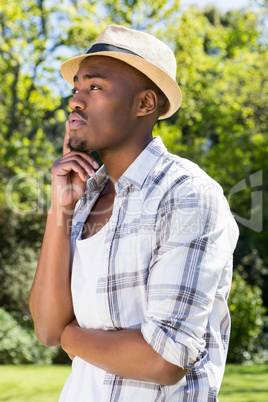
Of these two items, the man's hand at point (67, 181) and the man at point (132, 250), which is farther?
the man's hand at point (67, 181)

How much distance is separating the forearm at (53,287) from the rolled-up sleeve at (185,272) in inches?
19.4

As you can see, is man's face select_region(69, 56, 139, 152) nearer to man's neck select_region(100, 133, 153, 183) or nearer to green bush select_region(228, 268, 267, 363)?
man's neck select_region(100, 133, 153, 183)

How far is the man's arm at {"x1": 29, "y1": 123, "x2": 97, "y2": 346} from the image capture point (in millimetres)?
2029

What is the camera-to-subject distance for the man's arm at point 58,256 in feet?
6.66

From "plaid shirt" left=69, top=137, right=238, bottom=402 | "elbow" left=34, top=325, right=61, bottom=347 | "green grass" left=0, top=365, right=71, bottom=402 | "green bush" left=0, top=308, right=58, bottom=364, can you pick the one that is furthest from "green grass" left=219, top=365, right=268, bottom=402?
"plaid shirt" left=69, top=137, right=238, bottom=402

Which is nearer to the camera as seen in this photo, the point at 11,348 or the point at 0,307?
the point at 11,348

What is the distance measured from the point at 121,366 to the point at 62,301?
47 cm

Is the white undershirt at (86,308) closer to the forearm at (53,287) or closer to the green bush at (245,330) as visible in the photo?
the forearm at (53,287)

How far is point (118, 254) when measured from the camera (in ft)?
5.78

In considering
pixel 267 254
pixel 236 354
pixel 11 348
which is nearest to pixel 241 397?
pixel 236 354

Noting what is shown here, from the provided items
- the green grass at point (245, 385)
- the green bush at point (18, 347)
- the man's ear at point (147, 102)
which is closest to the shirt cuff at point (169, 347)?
the man's ear at point (147, 102)

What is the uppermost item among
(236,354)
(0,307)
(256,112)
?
(256,112)

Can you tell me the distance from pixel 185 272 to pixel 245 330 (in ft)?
39.6

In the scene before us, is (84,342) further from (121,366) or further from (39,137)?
(39,137)
